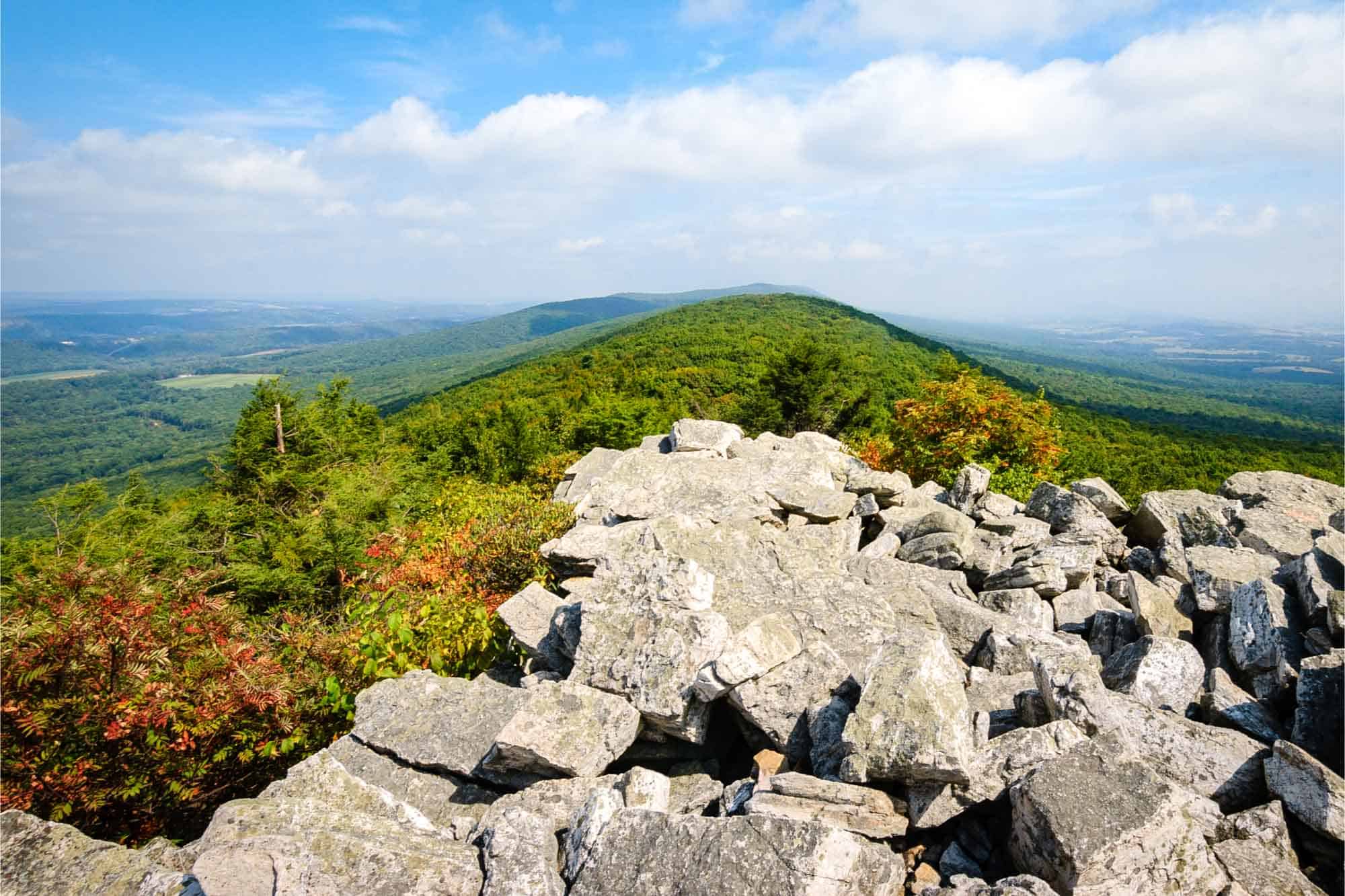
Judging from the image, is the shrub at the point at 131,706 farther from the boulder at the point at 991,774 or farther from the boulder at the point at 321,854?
the boulder at the point at 991,774

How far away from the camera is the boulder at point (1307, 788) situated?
12.0ft

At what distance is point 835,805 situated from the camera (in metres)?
4.02

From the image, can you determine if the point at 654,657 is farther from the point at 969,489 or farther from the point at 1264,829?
the point at 969,489

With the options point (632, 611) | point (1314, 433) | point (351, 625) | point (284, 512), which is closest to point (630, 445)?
point (284, 512)

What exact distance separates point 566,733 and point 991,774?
10.1 ft

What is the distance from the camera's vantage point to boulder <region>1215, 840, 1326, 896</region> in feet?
11.3

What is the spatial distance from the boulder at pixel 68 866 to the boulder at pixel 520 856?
173 centimetres

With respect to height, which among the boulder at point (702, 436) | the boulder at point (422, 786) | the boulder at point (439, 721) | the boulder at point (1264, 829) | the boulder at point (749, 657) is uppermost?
the boulder at point (702, 436)

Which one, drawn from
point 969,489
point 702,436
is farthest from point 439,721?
point 702,436

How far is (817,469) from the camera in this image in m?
11.2

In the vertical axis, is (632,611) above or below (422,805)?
above

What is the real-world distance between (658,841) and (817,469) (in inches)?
325

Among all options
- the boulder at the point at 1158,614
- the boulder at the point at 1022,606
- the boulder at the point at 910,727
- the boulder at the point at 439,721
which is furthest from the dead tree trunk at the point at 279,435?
the boulder at the point at 1158,614

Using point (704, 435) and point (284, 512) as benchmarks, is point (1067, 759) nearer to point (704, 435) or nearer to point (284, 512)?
point (704, 435)
